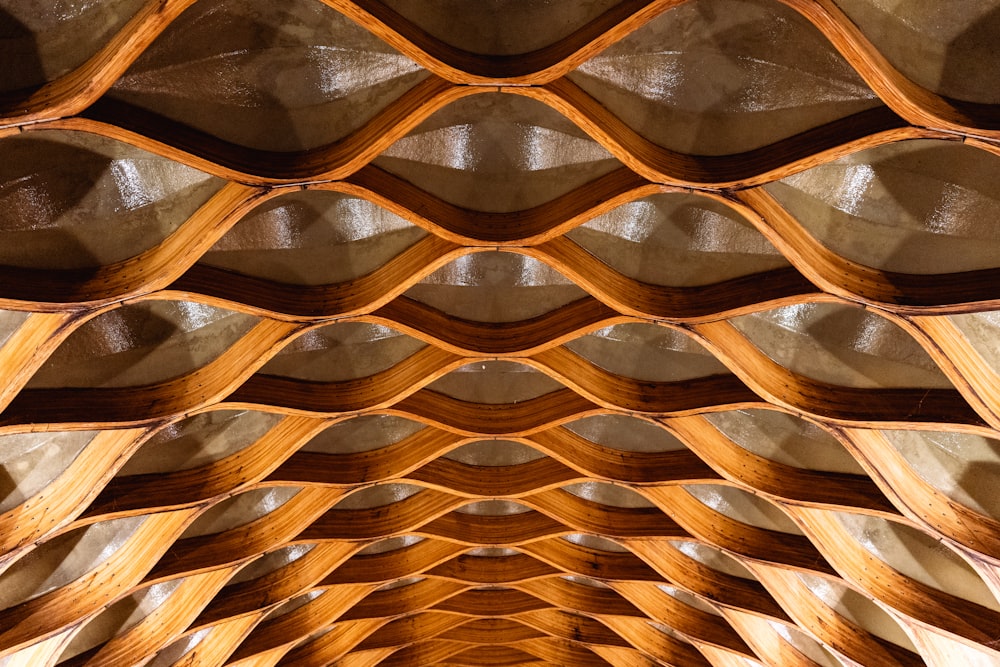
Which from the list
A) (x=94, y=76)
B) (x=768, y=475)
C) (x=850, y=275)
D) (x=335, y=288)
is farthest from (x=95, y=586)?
(x=850, y=275)

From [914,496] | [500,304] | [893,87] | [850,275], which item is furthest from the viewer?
[500,304]

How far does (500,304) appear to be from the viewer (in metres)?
11.6

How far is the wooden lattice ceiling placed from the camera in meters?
7.52

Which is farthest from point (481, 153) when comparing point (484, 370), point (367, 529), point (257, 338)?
point (367, 529)

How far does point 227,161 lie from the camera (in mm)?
7809

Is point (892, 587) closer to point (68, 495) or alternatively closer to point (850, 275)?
point (850, 275)

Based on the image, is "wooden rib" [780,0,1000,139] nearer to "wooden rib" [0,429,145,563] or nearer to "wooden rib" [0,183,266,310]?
"wooden rib" [0,183,266,310]

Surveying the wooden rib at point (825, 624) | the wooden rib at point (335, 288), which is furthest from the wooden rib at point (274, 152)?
the wooden rib at point (825, 624)

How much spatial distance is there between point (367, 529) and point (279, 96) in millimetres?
9275

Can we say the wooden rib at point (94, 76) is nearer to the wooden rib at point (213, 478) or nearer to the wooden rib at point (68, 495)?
the wooden rib at point (68, 495)

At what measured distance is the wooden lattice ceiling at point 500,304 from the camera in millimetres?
7523

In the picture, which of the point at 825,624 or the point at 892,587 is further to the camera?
the point at 825,624

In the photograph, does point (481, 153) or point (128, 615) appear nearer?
point (481, 153)

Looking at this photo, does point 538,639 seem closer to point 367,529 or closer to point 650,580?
point 650,580
